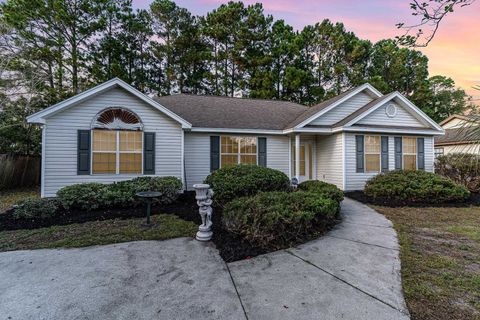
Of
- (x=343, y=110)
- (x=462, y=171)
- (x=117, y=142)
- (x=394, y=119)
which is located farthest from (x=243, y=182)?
(x=462, y=171)

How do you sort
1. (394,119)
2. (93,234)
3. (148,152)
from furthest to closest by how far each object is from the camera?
1. (394,119)
2. (148,152)
3. (93,234)

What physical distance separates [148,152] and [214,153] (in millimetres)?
2850

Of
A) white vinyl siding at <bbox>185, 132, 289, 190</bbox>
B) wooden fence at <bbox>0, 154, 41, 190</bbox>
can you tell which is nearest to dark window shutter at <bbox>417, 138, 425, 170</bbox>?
white vinyl siding at <bbox>185, 132, 289, 190</bbox>

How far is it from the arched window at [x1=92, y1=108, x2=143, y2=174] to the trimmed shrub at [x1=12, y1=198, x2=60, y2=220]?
2079 mm

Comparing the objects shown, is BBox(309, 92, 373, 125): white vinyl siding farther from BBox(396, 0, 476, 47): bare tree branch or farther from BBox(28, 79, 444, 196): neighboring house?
BBox(396, 0, 476, 47): bare tree branch

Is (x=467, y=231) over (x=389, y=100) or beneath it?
beneath

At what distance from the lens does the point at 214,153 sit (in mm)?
10414

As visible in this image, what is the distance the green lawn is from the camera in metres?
2.58

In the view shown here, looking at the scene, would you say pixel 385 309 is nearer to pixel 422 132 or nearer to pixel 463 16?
pixel 463 16

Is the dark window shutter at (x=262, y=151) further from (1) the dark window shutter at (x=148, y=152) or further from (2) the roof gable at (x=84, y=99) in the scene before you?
(1) the dark window shutter at (x=148, y=152)

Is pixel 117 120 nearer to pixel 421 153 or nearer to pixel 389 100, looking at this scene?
pixel 389 100

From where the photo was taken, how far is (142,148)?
28.7 ft

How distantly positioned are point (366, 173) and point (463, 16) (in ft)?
26.7

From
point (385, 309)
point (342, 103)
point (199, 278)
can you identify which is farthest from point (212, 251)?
point (342, 103)
